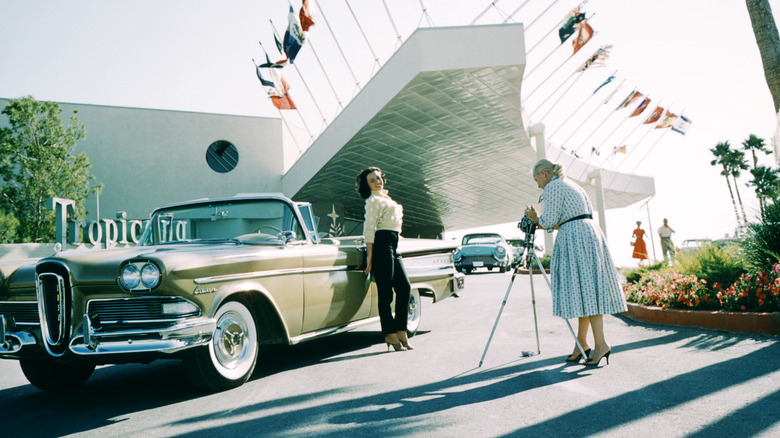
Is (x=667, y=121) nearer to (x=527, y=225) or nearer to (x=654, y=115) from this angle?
(x=654, y=115)

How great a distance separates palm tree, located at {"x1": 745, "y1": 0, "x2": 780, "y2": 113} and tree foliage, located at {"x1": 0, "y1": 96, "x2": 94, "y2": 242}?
23.3 meters

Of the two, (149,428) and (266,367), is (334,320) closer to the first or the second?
(266,367)

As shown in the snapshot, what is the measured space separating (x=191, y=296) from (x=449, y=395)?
6.19ft

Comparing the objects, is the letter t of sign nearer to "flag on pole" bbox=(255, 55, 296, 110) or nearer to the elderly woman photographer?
"flag on pole" bbox=(255, 55, 296, 110)

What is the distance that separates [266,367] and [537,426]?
→ 290cm

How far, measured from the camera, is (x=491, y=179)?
38.3 m

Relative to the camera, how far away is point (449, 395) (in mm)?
3838

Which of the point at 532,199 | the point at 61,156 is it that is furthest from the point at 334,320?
the point at 532,199

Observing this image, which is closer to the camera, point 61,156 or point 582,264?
point 582,264

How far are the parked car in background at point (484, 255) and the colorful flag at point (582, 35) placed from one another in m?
8.78

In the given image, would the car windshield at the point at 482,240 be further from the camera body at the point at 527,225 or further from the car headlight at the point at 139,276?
the car headlight at the point at 139,276

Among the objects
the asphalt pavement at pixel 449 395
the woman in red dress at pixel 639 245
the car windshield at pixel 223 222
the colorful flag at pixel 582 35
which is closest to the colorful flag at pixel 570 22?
the colorful flag at pixel 582 35

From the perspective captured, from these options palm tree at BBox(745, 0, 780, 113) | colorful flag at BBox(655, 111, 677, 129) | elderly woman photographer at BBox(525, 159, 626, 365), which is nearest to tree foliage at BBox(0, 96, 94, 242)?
elderly woman photographer at BBox(525, 159, 626, 365)

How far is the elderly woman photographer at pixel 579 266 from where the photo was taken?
15.3 ft
